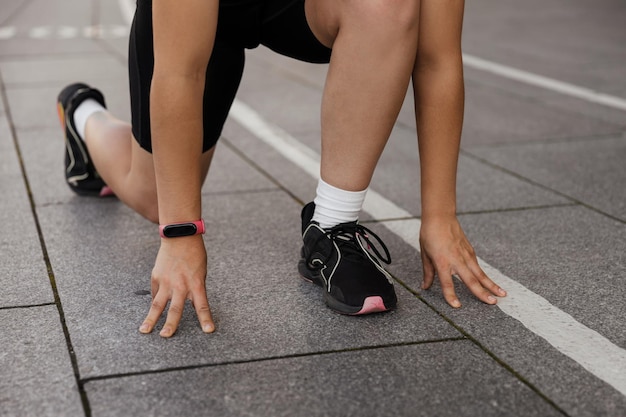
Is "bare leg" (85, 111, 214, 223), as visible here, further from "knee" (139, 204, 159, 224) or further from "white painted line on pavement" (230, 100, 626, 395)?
"white painted line on pavement" (230, 100, 626, 395)

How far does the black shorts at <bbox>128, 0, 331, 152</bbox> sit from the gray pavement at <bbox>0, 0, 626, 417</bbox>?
50 cm

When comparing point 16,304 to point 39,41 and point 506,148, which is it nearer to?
point 506,148

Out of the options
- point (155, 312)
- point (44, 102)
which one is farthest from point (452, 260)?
point (44, 102)

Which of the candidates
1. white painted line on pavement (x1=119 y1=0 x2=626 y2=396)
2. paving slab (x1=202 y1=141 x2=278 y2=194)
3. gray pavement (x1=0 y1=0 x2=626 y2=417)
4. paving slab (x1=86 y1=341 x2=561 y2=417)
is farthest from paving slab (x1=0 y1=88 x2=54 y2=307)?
white painted line on pavement (x1=119 y1=0 x2=626 y2=396)

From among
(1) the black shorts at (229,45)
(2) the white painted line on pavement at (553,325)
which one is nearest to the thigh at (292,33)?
(1) the black shorts at (229,45)

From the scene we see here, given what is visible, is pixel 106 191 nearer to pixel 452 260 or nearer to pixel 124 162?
pixel 124 162

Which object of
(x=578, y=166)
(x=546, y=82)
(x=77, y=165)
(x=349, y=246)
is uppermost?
(x=349, y=246)

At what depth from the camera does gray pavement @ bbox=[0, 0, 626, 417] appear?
1.97 m

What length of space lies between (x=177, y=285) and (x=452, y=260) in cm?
75

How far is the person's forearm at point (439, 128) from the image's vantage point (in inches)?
98.1

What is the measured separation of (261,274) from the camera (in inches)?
108

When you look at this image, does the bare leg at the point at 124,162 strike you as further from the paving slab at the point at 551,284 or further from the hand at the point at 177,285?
the paving slab at the point at 551,284

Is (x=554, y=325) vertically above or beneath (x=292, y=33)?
beneath

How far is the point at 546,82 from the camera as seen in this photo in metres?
6.28
